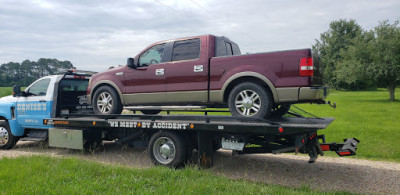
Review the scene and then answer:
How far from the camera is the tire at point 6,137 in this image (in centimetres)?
869

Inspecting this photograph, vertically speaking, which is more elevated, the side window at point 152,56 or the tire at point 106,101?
the side window at point 152,56

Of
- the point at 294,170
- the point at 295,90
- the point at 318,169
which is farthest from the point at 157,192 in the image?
the point at 318,169

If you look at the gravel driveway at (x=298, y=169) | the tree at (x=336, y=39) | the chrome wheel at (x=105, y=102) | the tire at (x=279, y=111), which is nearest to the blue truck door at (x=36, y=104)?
the gravel driveway at (x=298, y=169)

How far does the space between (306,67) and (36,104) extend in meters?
6.56

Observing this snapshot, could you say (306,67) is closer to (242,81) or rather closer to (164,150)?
(242,81)

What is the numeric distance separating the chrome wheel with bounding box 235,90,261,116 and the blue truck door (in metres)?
4.90

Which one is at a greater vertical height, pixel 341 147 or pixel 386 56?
pixel 386 56

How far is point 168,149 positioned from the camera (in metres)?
6.08

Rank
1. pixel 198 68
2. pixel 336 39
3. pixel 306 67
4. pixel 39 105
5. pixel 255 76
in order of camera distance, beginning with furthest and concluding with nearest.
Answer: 1. pixel 336 39
2. pixel 39 105
3. pixel 198 68
4. pixel 255 76
5. pixel 306 67

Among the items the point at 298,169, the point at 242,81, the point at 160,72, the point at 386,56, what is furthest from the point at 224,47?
the point at 386,56

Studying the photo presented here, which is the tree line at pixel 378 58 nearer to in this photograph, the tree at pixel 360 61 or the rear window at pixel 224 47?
the tree at pixel 360 61

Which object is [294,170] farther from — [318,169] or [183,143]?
[183,143]

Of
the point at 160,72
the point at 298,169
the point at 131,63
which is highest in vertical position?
the point at 131,63

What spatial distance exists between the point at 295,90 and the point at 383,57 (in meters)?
31.8
